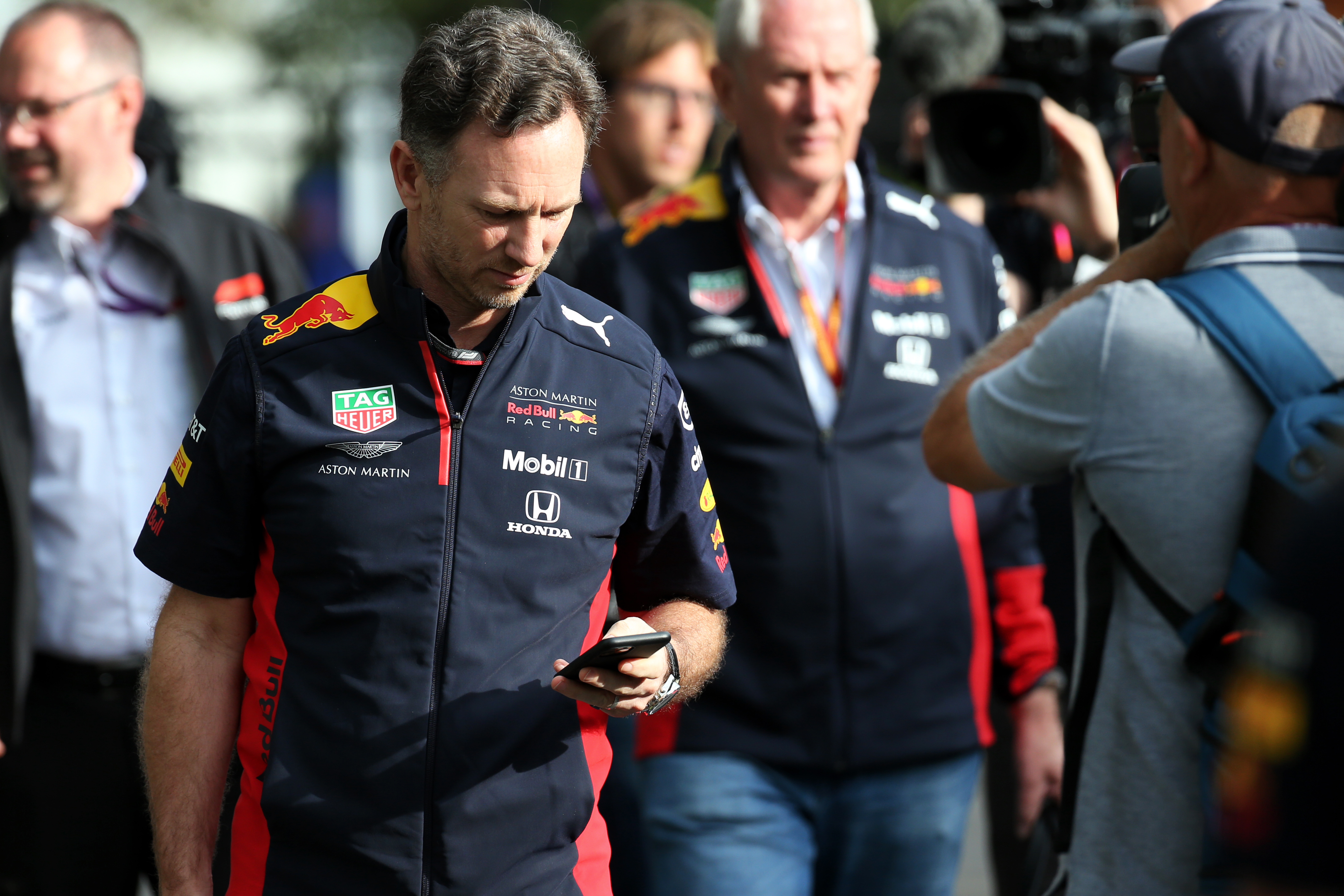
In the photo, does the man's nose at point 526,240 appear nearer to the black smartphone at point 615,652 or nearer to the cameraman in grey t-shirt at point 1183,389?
the black smartphone at point 615,652

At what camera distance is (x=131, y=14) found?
2031cm

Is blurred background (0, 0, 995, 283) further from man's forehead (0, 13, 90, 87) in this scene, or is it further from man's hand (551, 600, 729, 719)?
man's hand (551, 600, 729, 719)

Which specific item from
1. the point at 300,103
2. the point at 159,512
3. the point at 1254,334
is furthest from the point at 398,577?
the point at 300,103

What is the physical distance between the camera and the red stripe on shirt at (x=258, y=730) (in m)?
2.12

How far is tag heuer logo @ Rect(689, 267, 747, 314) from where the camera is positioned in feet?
10.7

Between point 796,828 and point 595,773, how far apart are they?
1.02m

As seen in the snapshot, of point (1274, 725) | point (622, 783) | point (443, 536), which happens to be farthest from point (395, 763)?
point (622, 783)

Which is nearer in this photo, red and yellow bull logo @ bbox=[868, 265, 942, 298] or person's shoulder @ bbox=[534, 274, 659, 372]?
person's shoulder @ bbox=[534, 274, 659, 372]

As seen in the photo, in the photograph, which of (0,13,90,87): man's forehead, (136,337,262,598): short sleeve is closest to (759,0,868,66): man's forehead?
(136,337,262,598): short sleeve

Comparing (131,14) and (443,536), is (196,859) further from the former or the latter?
(131,14)

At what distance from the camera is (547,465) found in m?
2.17

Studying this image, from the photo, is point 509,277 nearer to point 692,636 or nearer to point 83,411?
point 692,636

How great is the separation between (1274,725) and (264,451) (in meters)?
1.50

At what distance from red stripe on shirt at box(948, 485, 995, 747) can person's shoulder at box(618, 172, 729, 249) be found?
845mm
